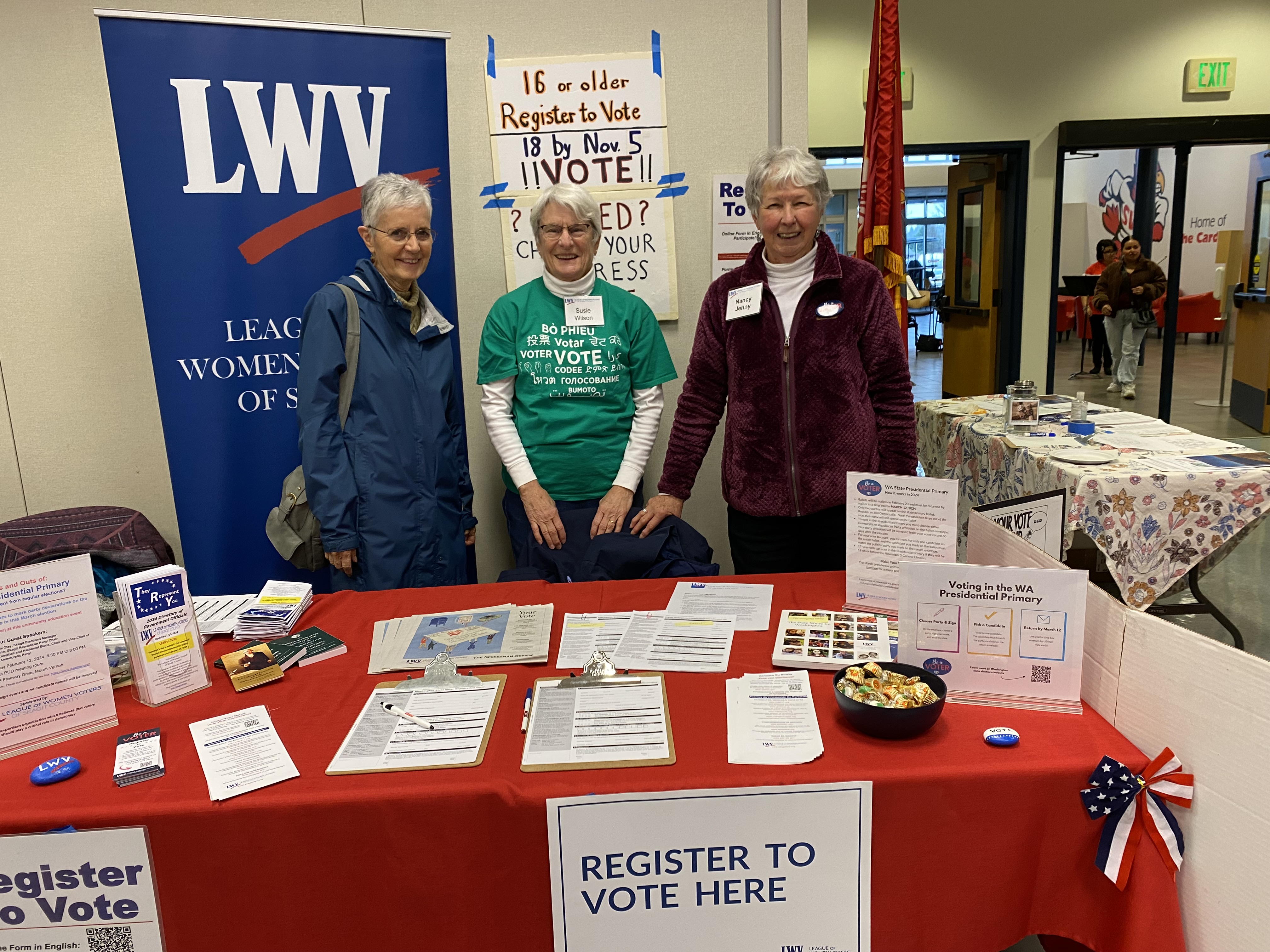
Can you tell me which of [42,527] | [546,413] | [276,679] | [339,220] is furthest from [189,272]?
[276,679]

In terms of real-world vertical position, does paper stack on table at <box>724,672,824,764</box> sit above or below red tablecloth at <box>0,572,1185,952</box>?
above

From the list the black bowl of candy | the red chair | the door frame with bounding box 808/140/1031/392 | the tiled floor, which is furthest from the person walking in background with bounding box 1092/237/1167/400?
the black bowl of candy

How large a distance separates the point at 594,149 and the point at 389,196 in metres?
1.03

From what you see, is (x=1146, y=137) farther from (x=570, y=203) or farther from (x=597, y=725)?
(x=597, y=725)

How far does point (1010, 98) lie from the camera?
20.4 feet

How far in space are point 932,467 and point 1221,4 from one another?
4.94 meters

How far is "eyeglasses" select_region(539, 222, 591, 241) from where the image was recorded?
235 centimetres

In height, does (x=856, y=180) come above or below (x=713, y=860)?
above

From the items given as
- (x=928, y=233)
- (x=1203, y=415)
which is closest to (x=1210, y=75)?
(x=1203, y=415)

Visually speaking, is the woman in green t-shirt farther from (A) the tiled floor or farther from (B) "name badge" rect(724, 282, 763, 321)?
(A) the tiled floor

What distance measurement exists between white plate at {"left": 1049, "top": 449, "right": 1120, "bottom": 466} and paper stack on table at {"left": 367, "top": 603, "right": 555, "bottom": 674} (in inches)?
75.8

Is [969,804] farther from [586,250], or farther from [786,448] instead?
[586,250]

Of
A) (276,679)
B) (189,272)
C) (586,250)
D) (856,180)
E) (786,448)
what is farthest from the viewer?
(856,180)

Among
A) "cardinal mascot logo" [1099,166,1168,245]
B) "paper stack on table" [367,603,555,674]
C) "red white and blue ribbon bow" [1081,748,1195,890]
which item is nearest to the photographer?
"red white and blue ribbon bow" [1081,748,1195,890]
